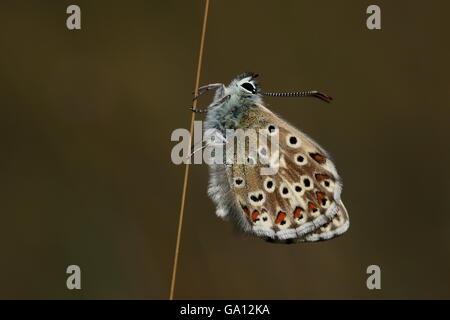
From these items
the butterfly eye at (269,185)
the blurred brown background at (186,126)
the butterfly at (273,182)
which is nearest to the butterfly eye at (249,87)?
the butterfly at (273,182)

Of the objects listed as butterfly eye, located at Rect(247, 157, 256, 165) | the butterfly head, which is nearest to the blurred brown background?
the butterfly head

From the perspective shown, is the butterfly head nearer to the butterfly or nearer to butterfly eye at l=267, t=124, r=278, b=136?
the butterfly

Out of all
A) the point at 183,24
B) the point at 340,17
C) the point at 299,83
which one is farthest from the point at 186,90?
the point at 340,17

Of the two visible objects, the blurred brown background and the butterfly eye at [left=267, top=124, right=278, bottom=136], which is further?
the blurred brown background

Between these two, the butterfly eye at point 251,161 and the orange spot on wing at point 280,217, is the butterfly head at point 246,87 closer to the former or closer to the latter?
the butterfly eye at point 251,161
